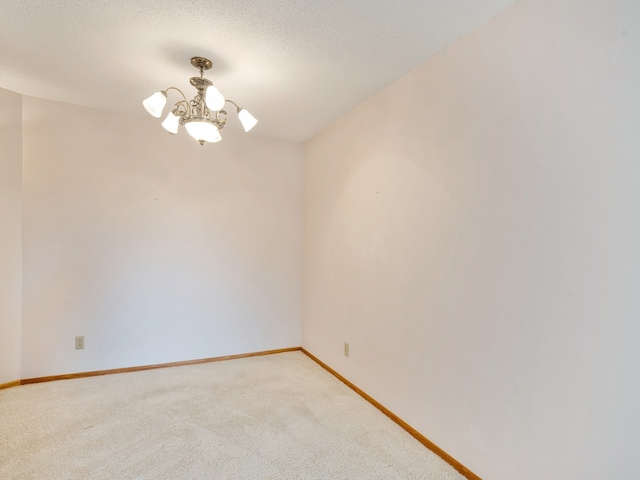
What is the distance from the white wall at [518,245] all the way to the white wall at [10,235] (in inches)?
115

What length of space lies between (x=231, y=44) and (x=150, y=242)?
6.65 feet

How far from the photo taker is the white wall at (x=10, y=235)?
260cm

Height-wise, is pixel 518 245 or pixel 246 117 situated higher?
pixel 246 117

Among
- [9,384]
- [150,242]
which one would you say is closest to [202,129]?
[150,242]

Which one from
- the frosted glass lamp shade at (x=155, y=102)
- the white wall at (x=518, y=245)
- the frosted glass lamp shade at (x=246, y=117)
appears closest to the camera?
the white wall at (x=518, y=245)

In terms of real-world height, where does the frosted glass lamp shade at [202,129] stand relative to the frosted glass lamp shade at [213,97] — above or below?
below

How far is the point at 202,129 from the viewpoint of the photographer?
200 centimetres

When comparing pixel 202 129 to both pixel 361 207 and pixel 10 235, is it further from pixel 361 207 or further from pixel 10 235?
pixel 10 235

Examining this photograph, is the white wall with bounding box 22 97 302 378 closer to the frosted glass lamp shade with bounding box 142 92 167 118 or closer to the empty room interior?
the empty room interior

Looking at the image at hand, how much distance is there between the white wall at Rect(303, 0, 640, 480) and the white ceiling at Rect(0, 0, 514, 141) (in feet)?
0.80

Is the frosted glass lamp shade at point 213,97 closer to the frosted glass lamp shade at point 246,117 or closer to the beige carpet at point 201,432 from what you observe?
the frosted glass lamp shade at point 246,117

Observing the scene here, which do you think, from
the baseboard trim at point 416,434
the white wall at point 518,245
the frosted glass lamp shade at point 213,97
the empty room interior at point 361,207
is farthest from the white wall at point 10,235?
the white wall at point 518,245

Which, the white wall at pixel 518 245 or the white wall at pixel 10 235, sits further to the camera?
the white wall at pixel 10 235

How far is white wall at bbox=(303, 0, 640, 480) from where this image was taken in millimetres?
1167
